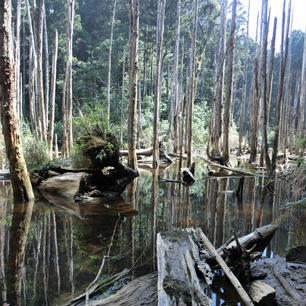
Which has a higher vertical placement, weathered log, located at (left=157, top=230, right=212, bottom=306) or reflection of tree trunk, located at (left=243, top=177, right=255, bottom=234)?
weathered log, located at (left=157, top=230, right=212, bottom=306)

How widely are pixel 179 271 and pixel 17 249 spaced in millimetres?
2529

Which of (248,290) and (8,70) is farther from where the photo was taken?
(8,70)

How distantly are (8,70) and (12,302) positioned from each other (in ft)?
16.9

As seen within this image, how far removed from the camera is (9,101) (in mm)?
6305

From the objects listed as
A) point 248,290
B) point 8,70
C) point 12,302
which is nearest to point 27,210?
point 8,70

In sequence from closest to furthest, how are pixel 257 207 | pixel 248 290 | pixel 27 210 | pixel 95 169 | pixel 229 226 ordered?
pixel 248 290, pixel 229 226, pixel 27 210, pixel 257 207, pixel 95 169

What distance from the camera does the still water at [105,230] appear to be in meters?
3.19

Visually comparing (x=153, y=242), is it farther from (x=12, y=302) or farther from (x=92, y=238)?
(x=12, y=302)

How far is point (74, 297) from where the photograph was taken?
2836 millimetres

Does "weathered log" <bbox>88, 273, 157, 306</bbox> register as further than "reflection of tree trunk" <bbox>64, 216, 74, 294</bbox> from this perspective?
No

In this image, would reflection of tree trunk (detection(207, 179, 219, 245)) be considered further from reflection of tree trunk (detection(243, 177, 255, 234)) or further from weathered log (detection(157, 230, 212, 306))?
weathered log (detection(157, 230, 212, 306))

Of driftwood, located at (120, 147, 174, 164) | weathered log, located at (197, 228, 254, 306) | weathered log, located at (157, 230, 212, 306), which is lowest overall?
driftwood, located at (120, 147, 174, 164)

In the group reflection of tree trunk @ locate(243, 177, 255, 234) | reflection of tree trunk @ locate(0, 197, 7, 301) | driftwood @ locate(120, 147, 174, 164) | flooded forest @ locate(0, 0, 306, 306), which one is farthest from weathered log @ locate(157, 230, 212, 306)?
driftwood @ locate(120, 147, 174, 164)

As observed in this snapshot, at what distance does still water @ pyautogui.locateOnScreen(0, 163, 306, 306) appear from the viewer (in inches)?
125
